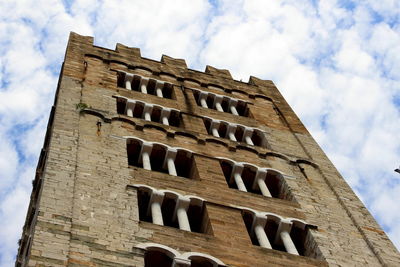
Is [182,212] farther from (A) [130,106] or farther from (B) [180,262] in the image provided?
(A) [130,106]

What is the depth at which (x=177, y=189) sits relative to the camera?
19453 mm

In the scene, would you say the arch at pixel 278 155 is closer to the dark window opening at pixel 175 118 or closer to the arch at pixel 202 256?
the dark window opening at pixel 175 118

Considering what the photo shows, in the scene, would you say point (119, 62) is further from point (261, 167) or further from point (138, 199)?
point (138, 199)

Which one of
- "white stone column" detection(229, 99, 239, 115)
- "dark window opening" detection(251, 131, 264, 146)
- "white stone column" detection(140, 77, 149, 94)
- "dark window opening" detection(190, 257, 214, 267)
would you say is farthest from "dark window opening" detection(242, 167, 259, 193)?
"white stone column" detection(140, 77, 149, 94)

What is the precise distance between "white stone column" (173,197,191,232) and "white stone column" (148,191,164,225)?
491 mm

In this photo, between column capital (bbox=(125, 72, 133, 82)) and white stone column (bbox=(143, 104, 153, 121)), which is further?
column capital (bbox=(125, 72, 133, 82))

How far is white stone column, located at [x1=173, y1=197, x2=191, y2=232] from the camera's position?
702 inches

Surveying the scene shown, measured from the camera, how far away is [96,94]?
2608cm

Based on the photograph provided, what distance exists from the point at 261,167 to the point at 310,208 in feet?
9.38

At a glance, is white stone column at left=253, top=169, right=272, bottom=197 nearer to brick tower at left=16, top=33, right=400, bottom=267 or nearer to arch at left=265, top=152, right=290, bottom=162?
brick tower at left=16, top=33, right=400, bottom=267

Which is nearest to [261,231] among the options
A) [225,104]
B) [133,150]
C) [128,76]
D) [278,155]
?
[133,150]

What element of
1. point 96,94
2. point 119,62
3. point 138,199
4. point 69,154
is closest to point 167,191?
point 138,199

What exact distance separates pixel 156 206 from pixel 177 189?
44.7 inches

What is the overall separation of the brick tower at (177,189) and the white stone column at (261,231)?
0.05 metres
